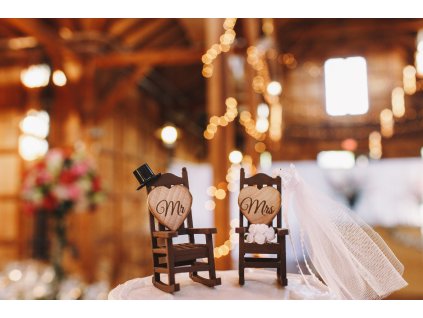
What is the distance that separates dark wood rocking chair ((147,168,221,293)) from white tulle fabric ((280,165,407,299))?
268 millimetres

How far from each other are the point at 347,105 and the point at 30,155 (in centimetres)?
1074

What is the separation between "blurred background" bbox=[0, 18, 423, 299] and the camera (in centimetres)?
415

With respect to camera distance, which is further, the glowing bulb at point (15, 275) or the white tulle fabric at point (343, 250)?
the glowing bulb at point (15, 275)

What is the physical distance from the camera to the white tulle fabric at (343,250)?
1259 mm

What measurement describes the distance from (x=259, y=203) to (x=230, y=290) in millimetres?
264

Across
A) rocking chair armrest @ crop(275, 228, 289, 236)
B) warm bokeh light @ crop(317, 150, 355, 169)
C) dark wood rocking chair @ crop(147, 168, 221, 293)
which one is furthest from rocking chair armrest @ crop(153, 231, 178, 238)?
warm bokeh light @ crop(317, 150, 355, 169)

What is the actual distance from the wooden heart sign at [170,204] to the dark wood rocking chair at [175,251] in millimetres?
22

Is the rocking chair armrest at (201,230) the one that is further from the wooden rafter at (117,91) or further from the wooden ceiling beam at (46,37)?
the wooden rafter at (117,91)

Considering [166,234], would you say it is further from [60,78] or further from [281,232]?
[60,78]

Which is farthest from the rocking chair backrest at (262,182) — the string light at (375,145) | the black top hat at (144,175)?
the string light at (375,145)

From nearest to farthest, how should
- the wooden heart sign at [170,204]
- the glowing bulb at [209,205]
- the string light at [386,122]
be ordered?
1. the wooden heart sign at [170,204]
2. the glowing bulb at [209,205]
3. the string light at [386,122]
